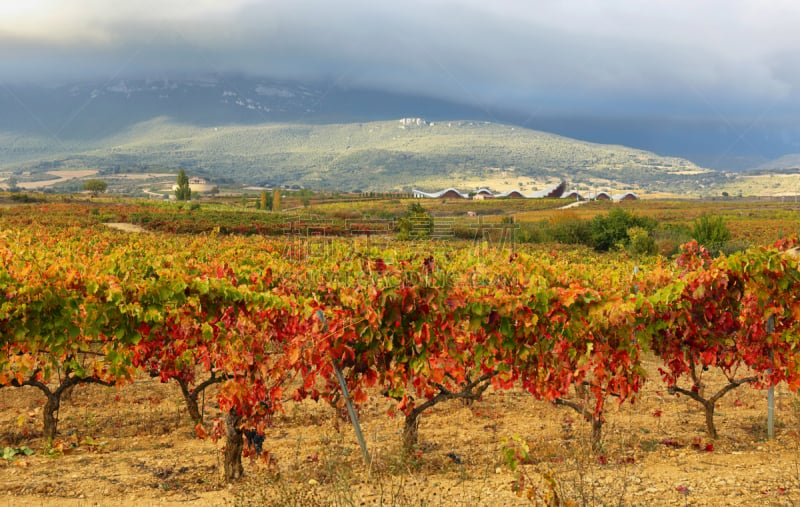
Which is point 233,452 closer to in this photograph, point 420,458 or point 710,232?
point 420,458

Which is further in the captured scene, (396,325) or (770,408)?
(770,408)

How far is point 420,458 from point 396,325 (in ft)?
4.96

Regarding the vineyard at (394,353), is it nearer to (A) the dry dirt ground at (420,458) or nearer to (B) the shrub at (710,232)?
(A) the dry dirt ground at (420,458)

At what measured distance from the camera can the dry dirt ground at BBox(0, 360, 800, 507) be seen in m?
5.34

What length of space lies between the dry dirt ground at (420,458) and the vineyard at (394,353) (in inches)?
1.8

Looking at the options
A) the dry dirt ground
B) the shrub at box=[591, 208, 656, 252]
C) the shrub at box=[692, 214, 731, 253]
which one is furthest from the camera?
the shrub at box=[591, 208, 656, 252]

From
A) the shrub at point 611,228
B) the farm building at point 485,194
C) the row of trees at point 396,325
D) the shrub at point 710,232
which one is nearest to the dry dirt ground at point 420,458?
the row of trees at point 396,325

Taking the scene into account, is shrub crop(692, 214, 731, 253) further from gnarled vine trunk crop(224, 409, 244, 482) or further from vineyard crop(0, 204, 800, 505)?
gnarled vine trunk crop(224, 409, 244, 482)

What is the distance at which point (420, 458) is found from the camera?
6.48m

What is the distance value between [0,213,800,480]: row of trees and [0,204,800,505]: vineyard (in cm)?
2

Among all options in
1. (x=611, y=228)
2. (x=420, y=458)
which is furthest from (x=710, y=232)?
(x=420, y=458)

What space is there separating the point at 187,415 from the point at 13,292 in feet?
9.05

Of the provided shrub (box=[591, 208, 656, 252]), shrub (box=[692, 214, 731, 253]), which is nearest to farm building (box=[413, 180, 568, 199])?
shrub (box=[591, 208, 656, 252])

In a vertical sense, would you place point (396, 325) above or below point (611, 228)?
above
